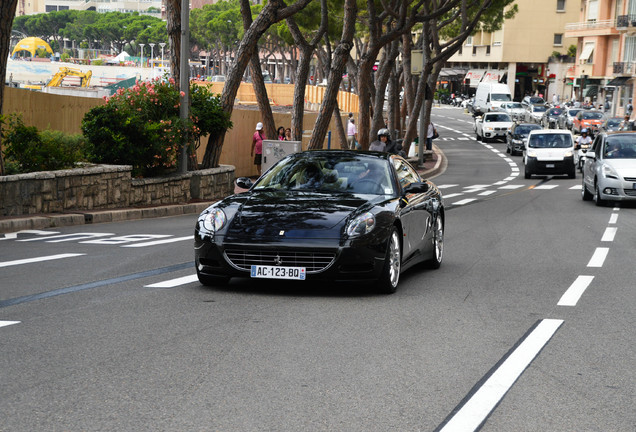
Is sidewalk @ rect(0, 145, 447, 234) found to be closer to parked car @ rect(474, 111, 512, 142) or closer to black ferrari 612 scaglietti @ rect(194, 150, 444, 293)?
black ferrari 612 scaglietti @ rect(194, 150, 444, 293)

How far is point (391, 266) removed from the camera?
374 inches

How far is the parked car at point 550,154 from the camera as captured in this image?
3609 cm

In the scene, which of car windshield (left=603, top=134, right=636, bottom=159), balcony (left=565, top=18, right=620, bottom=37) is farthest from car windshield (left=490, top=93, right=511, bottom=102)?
car windshield (left=603, top=134, right=636, bottom=159)

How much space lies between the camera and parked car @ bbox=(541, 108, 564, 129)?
7043 centimetres

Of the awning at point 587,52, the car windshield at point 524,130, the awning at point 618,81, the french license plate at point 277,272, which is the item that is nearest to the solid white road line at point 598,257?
the french license plate at point 277,272

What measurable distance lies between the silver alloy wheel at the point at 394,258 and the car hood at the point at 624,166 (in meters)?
13.8

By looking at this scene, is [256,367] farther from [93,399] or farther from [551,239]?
[551,239]

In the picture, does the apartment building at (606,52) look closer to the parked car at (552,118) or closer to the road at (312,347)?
the parked car at (552,118)

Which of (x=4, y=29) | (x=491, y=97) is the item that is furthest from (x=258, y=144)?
(x=491, y=97)

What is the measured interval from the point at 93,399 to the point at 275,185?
532 cm

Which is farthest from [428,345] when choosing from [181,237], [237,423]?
[181,237]

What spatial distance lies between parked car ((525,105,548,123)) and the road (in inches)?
2569

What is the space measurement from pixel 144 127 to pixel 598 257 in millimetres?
9978

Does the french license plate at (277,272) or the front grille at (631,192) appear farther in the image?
the front grille at (631,192)
